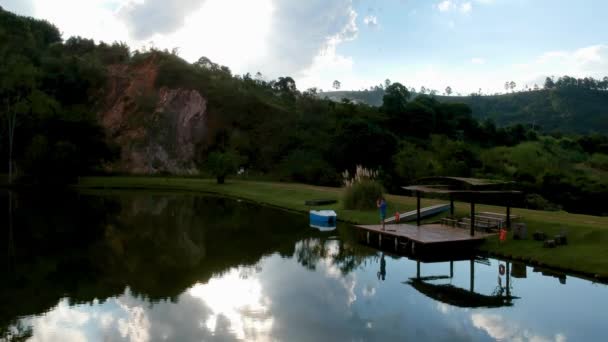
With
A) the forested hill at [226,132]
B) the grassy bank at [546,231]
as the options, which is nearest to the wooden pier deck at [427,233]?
the grassy bank at [546,231]

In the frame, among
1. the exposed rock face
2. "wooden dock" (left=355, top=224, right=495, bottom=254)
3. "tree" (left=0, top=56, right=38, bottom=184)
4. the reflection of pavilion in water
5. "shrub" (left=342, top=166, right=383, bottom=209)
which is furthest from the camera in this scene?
the exposed rock face

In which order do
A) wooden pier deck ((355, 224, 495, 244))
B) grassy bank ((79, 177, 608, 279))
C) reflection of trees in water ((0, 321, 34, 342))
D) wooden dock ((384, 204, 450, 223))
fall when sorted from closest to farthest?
reflection of trees in water ((0, 321, 34, 342)), grassy bank ((79, 177, 608, 279)), wooden pier deck ((355, 224, 495, 244)), wooden dock ((384, 204, 450, 223))

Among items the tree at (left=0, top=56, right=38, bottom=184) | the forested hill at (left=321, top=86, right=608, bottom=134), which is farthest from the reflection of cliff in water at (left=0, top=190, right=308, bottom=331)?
the forested hill at (left=321, top=86, right=608, bottom=134)

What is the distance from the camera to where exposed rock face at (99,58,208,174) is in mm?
70375

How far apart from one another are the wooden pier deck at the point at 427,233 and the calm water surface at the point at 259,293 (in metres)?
1.14

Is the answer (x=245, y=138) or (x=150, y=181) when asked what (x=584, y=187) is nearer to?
(x=150, y=181)

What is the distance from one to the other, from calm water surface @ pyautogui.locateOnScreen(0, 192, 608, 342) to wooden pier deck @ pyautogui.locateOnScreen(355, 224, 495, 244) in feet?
3.73

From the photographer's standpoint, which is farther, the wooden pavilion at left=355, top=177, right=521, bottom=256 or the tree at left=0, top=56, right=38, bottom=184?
the tree at left=0, top=56, right=38, bottom=184

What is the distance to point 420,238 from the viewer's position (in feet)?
67.9

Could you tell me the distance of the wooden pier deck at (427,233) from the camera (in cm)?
2043

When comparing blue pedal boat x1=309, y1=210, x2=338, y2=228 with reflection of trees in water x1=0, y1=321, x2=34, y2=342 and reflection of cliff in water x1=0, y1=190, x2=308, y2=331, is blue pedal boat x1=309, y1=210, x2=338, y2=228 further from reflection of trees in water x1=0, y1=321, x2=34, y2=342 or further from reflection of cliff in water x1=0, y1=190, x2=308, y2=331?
reflection of trees in water x1=0, y1=321, x2=34, y2=342

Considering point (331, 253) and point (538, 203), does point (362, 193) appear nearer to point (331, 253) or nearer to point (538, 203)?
point (331, 253)

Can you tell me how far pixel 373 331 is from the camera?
467 inches

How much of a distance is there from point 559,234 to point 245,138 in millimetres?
54834
